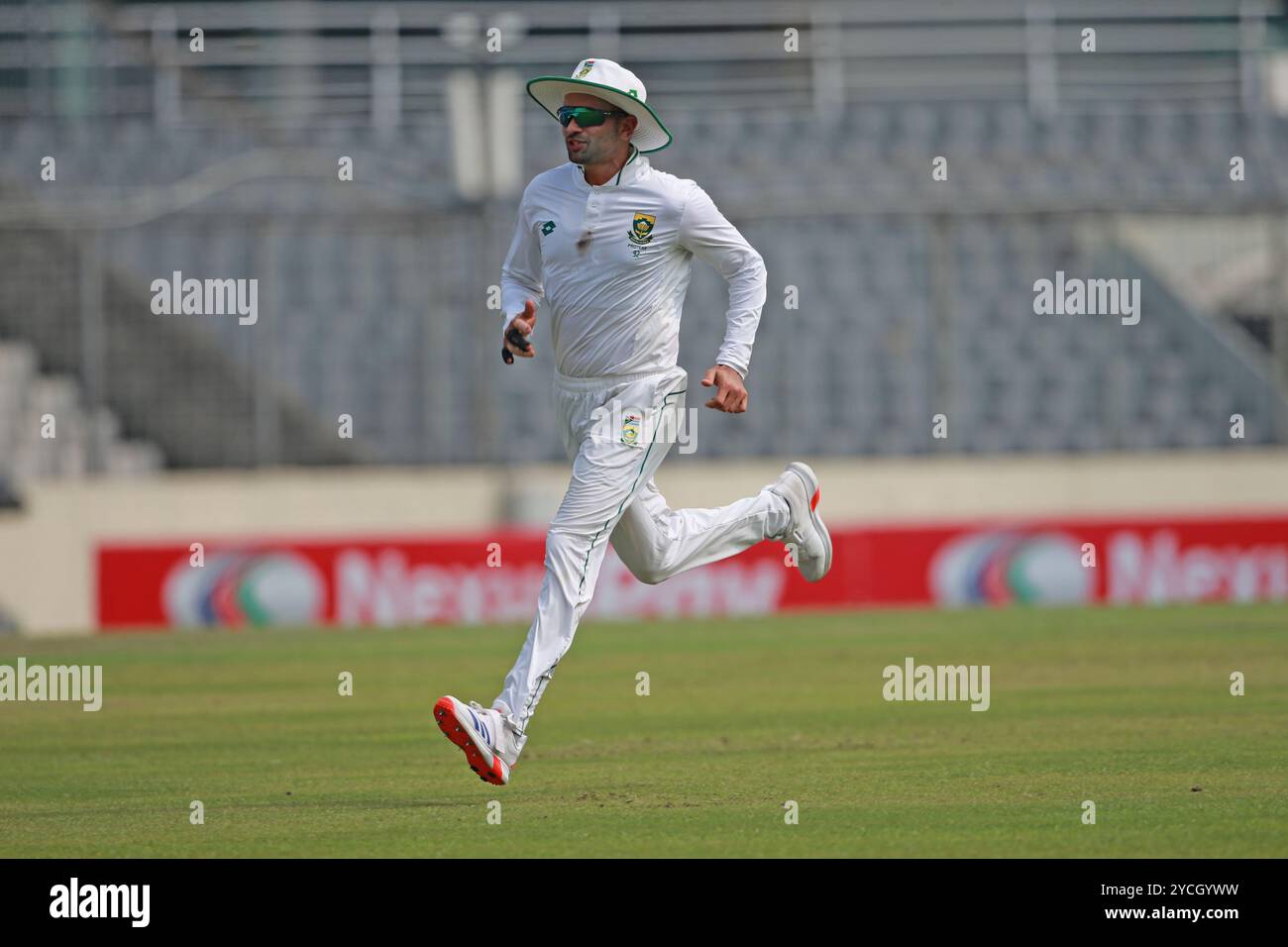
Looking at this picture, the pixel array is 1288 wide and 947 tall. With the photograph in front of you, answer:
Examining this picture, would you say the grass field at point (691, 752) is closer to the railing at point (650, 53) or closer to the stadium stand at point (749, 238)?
the stadium stand at point (749, 238)

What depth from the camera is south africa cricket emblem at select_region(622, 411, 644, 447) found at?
8.44 metres

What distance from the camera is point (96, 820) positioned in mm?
7969

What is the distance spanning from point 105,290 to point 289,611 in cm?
448

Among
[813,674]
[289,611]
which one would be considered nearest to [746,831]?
[813,674]

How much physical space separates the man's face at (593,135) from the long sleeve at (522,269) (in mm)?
392

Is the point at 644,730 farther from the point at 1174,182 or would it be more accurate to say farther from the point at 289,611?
the point at 1174,182

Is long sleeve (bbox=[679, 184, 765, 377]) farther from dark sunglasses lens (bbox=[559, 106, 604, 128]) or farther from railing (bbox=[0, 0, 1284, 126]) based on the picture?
railing (bbox=[0, 0, 1284, 126])

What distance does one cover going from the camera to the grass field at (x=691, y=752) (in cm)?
726

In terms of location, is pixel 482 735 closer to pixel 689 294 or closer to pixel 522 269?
pixel 522 269

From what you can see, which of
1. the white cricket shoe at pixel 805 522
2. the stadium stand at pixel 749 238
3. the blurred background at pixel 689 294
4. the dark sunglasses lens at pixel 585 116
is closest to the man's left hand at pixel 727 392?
the dark sunglasses lens at pixel 585 116

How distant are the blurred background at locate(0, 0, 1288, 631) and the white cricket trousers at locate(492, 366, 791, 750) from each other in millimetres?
10695

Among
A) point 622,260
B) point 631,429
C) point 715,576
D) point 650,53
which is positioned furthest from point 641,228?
point 650,53

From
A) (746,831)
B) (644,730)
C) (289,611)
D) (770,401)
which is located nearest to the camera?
(746,831)

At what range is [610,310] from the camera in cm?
848
